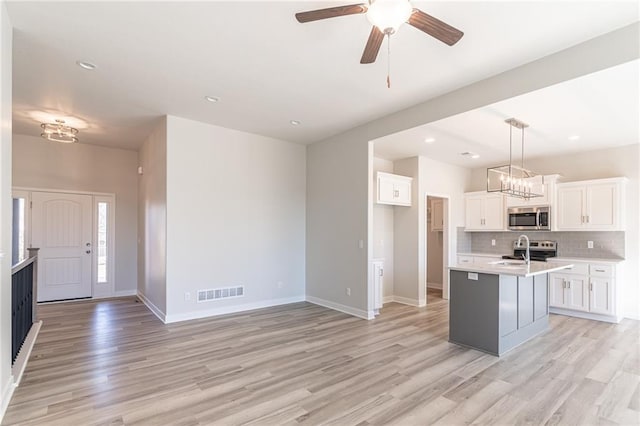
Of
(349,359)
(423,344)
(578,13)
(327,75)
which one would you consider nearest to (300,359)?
(349,359)

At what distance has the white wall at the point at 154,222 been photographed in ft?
16.1

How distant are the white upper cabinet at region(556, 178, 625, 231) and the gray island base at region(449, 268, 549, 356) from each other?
6.72 ft

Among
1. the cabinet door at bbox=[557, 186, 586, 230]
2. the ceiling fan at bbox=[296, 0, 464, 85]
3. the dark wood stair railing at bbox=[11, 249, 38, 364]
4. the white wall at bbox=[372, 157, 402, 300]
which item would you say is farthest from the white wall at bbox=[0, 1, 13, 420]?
the cabinet door at bbox=[557, 186, 586, 230]

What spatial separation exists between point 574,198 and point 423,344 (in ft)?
12.8

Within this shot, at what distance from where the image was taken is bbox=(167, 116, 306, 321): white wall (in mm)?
4891

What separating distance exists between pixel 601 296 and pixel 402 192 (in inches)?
133

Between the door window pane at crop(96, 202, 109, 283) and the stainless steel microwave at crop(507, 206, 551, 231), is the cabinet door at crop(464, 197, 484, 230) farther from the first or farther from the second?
the door window pane at crop(96, 202, 109, 283)

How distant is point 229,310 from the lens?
5324mm

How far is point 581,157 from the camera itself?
19.0ft

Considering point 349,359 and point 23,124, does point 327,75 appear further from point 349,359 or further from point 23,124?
point 23,124

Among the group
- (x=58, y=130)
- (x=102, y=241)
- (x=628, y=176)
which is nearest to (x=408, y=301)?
(x=628, y=176)

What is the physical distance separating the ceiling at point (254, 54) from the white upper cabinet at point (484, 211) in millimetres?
3369

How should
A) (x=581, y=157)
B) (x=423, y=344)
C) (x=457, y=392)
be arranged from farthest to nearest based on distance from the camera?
1. (x=581, y=157)
2. (x=423, y=344)
3. (x=457, y=392)

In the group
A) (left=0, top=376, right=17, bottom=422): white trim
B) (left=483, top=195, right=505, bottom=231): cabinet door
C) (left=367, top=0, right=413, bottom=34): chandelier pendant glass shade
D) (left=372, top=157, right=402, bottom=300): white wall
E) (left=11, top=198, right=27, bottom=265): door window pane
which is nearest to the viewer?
(left=367, top=0, right=413, bottom=34): chandelier pendant glass shade
